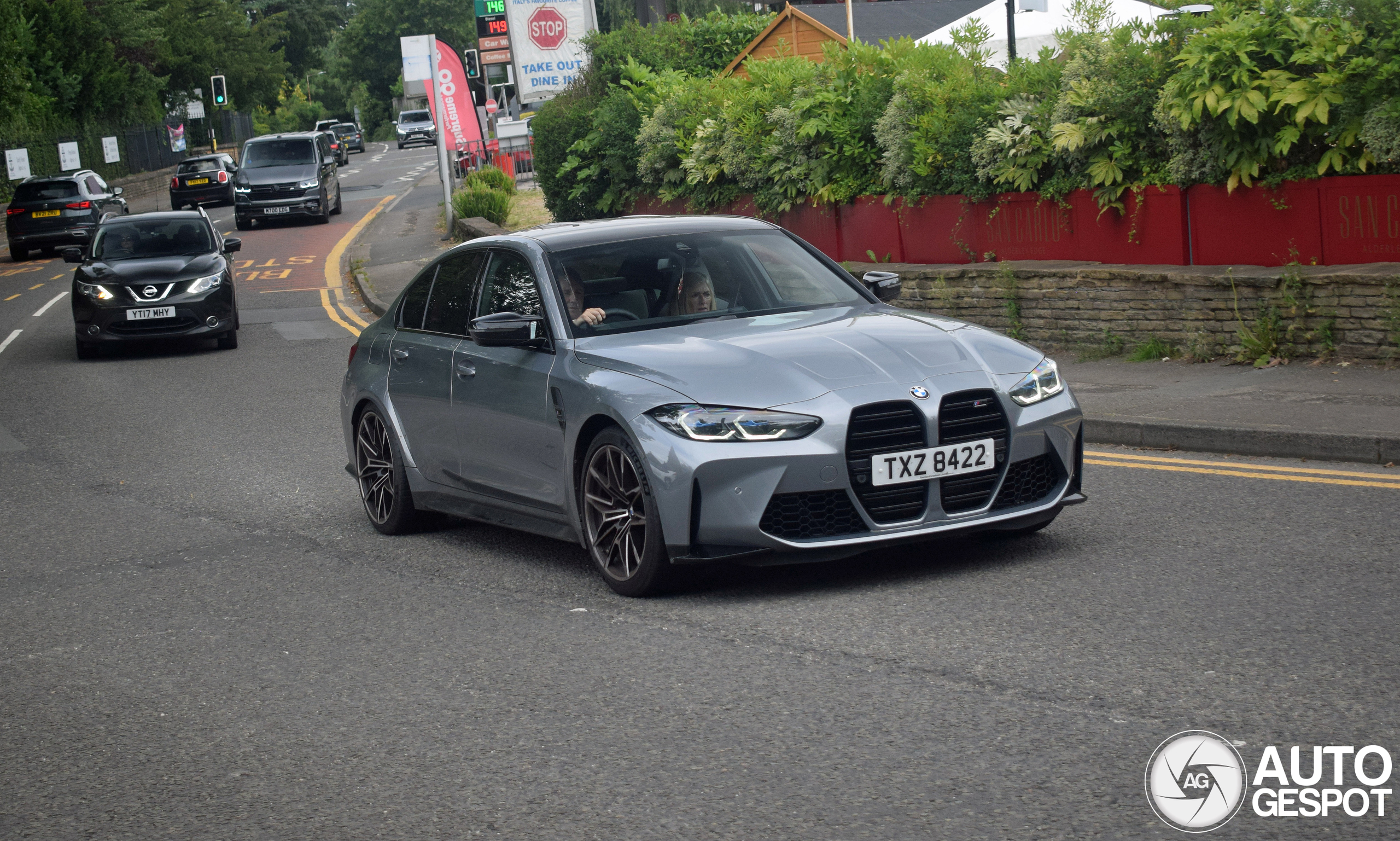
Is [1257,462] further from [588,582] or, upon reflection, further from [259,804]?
[259,804]

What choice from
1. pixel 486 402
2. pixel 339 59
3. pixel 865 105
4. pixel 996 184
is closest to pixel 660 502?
pixel 486 402

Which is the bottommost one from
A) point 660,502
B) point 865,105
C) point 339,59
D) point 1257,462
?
point 1257,462

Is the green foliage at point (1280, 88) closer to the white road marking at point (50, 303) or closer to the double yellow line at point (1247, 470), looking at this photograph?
the double yellow line at point (1247, 470)

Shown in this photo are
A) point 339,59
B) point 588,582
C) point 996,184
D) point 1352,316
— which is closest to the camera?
point 588,582

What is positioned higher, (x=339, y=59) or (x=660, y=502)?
(x=339, y=59)

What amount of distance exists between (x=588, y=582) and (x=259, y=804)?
2.66m

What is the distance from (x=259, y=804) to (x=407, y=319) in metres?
4.41

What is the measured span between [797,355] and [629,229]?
1611 mm

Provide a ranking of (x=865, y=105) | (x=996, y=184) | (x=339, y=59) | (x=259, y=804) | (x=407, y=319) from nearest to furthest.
→ (x=259, y=804)
(x=407, y=319)
(x=996, y=184)
(x=865, y=105)
(x=339, y=59)

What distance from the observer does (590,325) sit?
281 inches

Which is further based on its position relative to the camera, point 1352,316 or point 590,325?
point 1352,316

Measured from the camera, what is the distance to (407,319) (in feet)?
28.1

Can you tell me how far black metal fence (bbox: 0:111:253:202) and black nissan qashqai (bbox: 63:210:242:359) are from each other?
32.4m

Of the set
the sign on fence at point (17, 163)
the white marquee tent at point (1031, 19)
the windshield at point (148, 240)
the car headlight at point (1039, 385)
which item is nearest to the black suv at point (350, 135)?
the sign on fence at point (17, 163)
